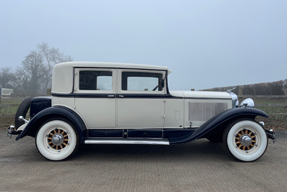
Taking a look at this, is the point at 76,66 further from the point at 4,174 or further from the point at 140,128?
the point at 4,174

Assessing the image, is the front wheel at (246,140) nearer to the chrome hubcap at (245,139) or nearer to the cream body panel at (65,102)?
the chrome hubcap at (245,139)

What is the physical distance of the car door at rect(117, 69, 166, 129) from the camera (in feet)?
12.6

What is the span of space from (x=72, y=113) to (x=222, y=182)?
2602mm

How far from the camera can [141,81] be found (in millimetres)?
3959

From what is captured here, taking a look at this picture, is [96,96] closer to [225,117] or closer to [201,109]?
[201,109]

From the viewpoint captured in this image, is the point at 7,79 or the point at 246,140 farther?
the point at 7,79

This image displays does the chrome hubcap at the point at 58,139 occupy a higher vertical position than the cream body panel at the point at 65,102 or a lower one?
lower

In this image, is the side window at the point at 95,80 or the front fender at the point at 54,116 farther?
the side window at the point at 95,80

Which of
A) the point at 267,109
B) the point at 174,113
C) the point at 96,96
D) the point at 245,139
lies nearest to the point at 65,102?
the point at 96,96

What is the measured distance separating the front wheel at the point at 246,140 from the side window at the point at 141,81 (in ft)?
4.88

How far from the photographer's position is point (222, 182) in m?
2.73

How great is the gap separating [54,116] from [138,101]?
150 centimetres

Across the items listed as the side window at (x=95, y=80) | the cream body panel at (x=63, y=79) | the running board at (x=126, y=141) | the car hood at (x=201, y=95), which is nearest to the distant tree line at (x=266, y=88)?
the car hood at (x=201, y=95)

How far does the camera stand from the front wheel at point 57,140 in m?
3.58
